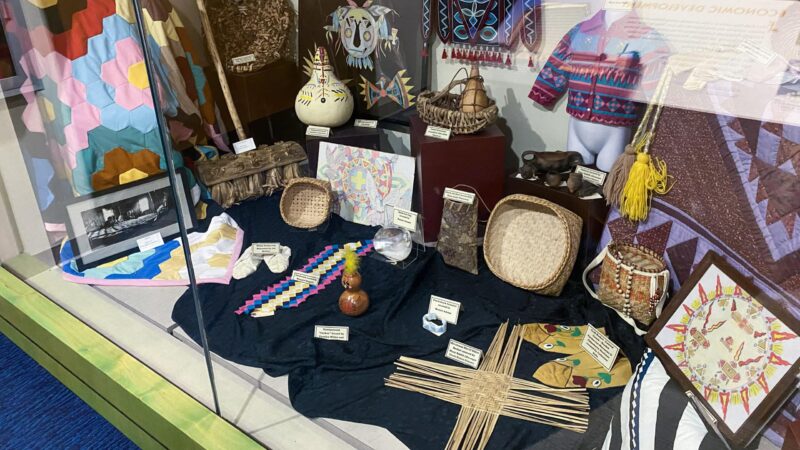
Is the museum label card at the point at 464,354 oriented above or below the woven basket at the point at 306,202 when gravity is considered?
below

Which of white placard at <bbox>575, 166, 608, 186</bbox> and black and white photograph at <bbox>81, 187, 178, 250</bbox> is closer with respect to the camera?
white placard at <bbox>575, 166, 608, 186</bbox>

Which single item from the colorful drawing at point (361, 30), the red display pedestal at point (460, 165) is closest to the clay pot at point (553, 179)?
the red display pedestal at point (460, 165)

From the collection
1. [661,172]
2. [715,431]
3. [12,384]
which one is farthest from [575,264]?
[12,384]

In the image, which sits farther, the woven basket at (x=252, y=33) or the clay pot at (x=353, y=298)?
the woven basket at (x=252, y=33)

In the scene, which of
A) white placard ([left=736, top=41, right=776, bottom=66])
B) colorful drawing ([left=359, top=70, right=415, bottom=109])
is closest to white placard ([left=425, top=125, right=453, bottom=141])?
colorful drawing ([left=359, top=70, right=415, bottom=109])

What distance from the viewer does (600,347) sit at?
5.26ft

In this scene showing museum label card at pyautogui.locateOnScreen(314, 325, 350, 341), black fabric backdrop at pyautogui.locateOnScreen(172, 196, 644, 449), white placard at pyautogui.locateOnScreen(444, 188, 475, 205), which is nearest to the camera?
black fabric backdrop at pyautogui.locateOnScreen(172, 196, 644, 449)

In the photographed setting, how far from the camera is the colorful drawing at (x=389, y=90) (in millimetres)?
2457

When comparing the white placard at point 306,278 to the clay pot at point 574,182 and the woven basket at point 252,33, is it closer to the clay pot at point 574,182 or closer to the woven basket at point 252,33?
the clay pot at point 574,182

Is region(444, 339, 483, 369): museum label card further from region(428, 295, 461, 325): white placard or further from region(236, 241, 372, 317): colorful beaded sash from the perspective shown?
region(236, 241, 372, 317): colorful beaded sash

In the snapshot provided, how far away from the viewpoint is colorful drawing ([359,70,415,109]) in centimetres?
246

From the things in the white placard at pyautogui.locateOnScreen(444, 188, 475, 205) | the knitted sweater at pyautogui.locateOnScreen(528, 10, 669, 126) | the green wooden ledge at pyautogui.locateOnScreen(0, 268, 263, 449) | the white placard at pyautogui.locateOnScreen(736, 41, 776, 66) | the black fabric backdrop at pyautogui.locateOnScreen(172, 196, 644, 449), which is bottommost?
the green wooden ledge at pyautogui.locateOnScreen(0, 268, 263, 449)

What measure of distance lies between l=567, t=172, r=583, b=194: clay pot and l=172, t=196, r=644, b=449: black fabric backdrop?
25cm

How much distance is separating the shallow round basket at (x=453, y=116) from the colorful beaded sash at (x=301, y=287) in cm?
51
